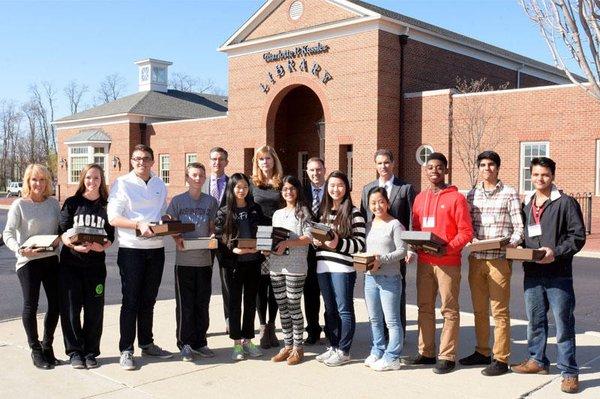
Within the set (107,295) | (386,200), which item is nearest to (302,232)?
(386,200)

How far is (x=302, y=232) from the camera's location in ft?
19.1

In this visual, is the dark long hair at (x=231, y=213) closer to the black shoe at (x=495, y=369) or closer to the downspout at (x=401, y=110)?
the black shoe at (x=495, y=369)

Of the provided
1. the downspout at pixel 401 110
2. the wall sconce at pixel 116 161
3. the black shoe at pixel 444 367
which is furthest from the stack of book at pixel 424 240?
the wall sconce at pixel 116 161

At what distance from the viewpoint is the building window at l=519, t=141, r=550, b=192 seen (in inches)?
880

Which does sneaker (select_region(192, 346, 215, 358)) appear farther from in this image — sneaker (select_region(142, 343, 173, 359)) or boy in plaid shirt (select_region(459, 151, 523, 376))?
boy in plaid shirt (select_region(459, 151, 523, 376))

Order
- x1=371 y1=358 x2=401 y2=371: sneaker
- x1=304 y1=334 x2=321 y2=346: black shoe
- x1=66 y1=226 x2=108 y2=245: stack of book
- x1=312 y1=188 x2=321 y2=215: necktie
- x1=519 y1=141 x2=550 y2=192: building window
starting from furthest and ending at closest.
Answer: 1. x1=519 y1=141 x2=550 y2=192: building window
2. x1=304 y1=334 x2=321 y2=346: black shoe
3. x1=312 y1=188 x2=321 y2=215: necktie
4. x1=371 y1=358 x2=401 y2=371: sneaker
5. x1=66 y1=226 x2=108 y2=245: stack of book

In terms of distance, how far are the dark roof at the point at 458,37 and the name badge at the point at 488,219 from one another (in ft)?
69.8

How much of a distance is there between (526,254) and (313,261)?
7.11ft

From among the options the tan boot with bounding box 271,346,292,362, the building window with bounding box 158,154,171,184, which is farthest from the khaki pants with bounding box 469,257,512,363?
the building window with bounding box 158,154,171,184

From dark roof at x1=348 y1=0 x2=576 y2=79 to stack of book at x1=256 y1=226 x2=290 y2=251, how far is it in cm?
2154

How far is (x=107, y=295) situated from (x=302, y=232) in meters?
5.11

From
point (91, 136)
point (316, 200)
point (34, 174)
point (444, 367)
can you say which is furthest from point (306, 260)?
point (91, 136)

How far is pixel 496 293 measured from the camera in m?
5.50

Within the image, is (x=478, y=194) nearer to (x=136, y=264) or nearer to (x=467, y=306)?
(x=136, y=264)
